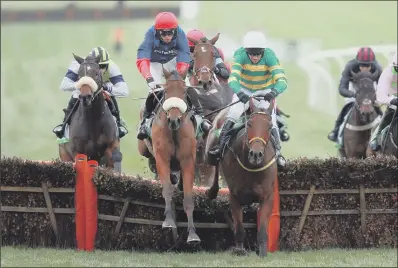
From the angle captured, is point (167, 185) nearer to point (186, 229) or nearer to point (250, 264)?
point (186, 229)

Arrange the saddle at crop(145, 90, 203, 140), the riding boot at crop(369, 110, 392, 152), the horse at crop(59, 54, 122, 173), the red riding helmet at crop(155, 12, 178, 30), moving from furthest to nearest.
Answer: the riding boot at crop(369, 110, 392, 152)
the horse at crop(59, 54, 122, 173)
the red riding helmet at crop(155, 12, 178, 30)
the saddle at crop(145, 90, 203, 140)

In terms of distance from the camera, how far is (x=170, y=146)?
12805 mm

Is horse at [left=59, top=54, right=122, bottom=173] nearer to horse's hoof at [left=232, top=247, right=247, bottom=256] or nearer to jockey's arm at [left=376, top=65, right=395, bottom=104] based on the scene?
horse's hoof at [left=232, top=247, right=247, bottom=256]

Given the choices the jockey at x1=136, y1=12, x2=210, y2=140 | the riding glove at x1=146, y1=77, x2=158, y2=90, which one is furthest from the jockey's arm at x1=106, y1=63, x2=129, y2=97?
the riding glove at x1=146, y1=77, x2=158, y2=90

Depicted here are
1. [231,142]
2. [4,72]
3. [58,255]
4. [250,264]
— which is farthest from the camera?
[4,72]

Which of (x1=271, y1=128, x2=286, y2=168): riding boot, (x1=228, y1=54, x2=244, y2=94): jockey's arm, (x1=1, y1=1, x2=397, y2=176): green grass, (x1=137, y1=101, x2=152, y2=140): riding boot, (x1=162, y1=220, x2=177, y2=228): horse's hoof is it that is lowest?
(x1=162, y1=220, x2=177, y2=228): horse's hoof

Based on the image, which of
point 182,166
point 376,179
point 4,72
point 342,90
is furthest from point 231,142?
point 4,72

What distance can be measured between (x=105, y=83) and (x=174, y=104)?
139 inches

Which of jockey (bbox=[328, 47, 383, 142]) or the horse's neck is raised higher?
jockey (bbox=[328, 47, 383, 142])

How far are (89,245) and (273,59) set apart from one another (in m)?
3.16

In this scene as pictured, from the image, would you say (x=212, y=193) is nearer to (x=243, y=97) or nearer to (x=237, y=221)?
(x=237, y=221)

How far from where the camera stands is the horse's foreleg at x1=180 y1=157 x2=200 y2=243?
39.5ft

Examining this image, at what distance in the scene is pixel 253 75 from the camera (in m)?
13.1

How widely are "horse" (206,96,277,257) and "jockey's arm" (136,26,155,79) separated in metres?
1.81
